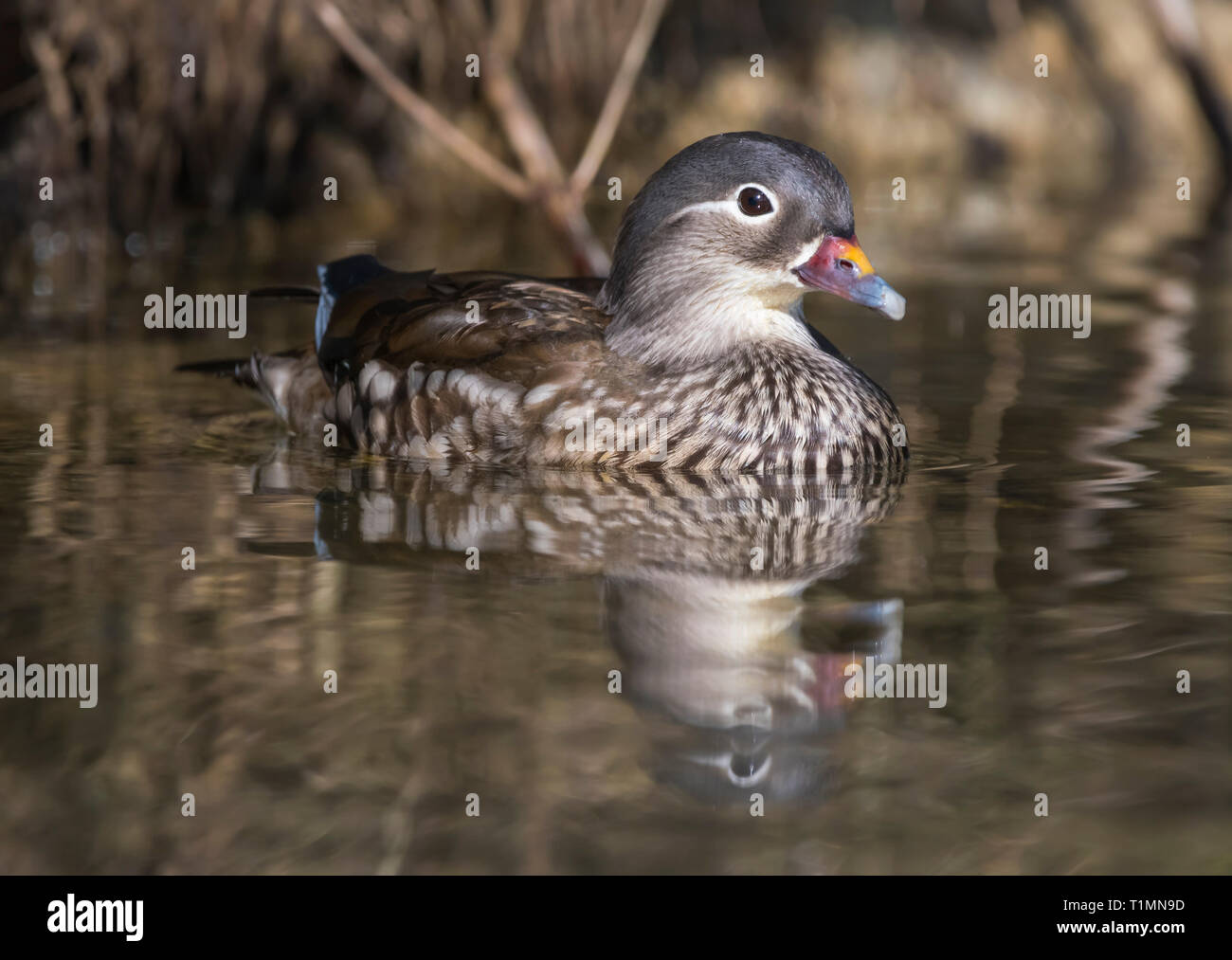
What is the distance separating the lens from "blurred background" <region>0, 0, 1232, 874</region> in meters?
3.65

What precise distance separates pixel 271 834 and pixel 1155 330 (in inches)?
260

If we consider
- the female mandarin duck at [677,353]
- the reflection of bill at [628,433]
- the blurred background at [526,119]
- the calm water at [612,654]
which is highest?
the blurred background at [526,119]

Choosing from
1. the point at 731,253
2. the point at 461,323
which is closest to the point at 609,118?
the point at 461,323

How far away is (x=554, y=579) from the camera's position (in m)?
5.11

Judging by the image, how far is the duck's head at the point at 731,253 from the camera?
617 centimetres

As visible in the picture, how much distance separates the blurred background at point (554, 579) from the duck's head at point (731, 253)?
619 millimetres

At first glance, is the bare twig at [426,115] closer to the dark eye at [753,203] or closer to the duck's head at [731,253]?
the duck's head at [731,253]

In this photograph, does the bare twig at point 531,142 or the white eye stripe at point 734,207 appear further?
the bare twig at point 531,142

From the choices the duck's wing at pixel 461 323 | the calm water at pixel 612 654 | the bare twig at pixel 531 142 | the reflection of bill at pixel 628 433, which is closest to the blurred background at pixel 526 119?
the bare twig at pixel 531 142

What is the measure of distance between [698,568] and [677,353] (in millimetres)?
1399

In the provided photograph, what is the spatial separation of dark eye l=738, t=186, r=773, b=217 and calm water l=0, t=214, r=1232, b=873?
88 cm

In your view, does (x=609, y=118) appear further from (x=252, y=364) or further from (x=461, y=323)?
(x=461, y=323)

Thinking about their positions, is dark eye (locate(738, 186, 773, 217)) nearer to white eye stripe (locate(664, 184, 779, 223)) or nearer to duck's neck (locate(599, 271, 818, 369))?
white eye stripe (locate(664, 184, 779, 223))

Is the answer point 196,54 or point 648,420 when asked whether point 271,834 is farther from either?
point 196,54
